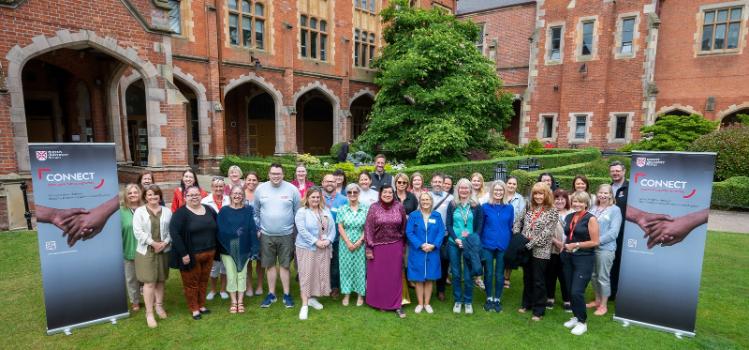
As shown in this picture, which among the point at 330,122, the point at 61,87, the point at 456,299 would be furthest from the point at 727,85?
the point at 61,87

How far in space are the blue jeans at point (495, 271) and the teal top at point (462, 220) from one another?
1.16ft

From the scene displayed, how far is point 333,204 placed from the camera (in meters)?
5.24

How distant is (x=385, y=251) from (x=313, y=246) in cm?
89

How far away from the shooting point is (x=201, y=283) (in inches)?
183

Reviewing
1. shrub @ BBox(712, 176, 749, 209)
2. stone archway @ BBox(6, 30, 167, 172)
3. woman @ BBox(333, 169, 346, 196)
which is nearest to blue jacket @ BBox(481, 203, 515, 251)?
woman @ BBox(333, 169, 346, 196)

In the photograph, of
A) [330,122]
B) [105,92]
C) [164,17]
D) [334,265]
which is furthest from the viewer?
[330,122]

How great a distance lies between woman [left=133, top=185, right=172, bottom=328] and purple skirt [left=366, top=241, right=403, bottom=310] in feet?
7.85

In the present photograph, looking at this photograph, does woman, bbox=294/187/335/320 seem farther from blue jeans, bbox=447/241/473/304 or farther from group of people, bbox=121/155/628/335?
blue jeans, bbox=447/241/473/304

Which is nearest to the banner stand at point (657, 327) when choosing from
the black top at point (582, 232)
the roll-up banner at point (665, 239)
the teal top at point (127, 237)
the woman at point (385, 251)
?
the roll-up banner at point (665, 239)

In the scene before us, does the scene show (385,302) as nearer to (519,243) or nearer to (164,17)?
(519,243)

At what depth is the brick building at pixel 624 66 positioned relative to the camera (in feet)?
63.7

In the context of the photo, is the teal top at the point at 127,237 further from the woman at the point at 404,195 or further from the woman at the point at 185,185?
the woman at the point at 404,195

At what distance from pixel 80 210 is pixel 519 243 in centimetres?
498

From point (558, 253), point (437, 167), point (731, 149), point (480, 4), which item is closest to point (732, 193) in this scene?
point (731, 149)
